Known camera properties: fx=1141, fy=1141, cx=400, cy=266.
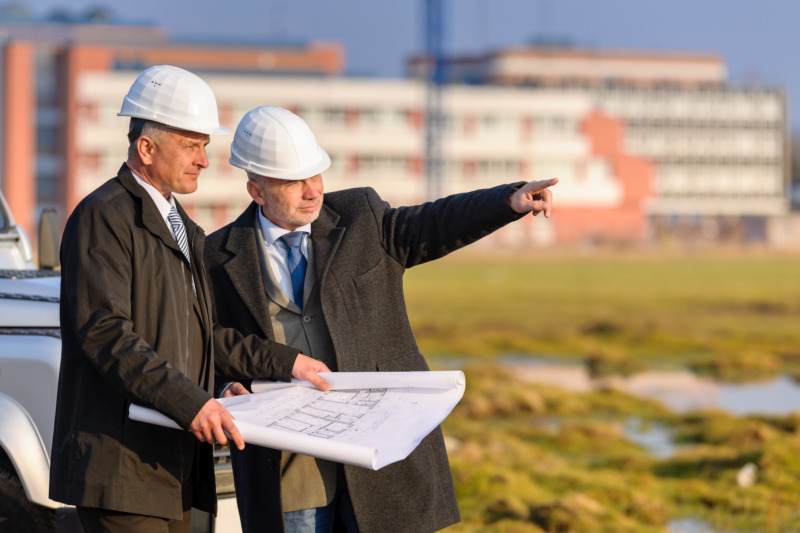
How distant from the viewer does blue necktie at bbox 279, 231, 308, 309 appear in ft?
11.5

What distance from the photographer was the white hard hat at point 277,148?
3342 mm

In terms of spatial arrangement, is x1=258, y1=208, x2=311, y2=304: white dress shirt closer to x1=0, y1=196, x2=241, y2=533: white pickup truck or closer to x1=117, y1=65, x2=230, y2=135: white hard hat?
x1=117, y1=65, x2=230, y2=135: white hard hat

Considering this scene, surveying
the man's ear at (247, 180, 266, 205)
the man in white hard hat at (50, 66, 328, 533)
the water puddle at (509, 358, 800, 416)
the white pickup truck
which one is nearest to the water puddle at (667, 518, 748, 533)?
the white pickup truck

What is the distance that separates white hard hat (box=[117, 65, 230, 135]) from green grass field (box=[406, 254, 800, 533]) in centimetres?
438

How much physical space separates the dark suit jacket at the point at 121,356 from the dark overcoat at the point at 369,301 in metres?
0.40

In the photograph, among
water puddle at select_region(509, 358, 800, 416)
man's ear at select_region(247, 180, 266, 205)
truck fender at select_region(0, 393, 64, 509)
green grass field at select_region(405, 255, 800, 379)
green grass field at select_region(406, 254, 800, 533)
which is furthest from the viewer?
green grass field at select_region(405, 255, 800, 379)

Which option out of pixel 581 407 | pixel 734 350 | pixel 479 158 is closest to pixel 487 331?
pixel 734 350

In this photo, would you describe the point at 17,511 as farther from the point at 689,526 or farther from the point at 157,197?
the point at 689,526

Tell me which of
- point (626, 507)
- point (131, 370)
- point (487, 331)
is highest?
point (131, 370)

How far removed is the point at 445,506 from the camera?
11.6ft

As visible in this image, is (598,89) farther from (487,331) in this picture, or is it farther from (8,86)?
(487,331)

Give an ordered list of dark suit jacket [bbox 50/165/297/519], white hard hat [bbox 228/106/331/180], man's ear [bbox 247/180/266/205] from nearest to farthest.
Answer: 1. dark suit jacket [bbox 50/165/297/519]
2. white hard hat [bbox 228/106/331/180]
3. man's ear [bbox 247/180/266/205]

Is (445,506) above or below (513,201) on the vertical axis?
below

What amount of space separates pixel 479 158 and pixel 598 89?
26.2 m
